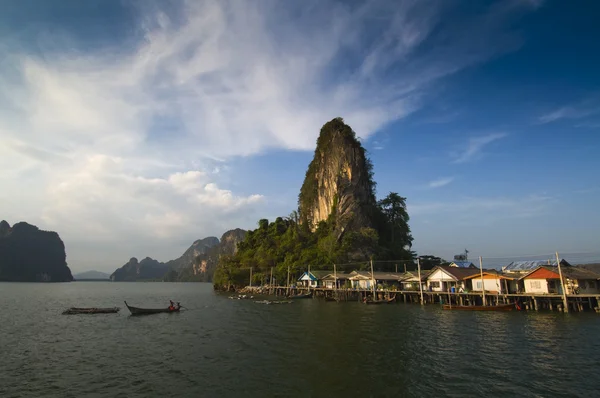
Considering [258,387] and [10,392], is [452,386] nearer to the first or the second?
[258,387]

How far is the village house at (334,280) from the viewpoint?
232 ft

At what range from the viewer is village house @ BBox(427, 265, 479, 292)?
172 ft

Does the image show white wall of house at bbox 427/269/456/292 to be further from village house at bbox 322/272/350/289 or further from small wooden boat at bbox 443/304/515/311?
village house at bbox 322/272/350/289

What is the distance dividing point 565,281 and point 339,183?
6796 centimetres

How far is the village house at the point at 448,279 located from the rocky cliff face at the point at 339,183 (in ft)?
120

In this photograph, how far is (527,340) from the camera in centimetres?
2645

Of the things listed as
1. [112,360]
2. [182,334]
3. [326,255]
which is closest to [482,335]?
[182,334]

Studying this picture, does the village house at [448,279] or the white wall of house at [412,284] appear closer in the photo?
the village house at [448,279]

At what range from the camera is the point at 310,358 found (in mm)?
22281

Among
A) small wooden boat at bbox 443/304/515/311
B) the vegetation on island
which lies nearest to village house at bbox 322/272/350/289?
the vegetation on island

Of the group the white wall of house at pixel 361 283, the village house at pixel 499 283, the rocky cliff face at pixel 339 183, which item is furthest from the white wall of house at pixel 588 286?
the rocky cliff face at pixel 339 183

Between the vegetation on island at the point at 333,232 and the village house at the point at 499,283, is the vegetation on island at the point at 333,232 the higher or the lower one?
the higher one

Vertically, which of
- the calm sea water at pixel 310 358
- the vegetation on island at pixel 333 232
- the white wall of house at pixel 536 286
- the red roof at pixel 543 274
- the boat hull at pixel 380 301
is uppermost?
the vegetation on island at pixel 333 232

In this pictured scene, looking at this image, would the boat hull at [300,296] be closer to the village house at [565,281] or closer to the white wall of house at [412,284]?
the white wall of house at [412,284]
